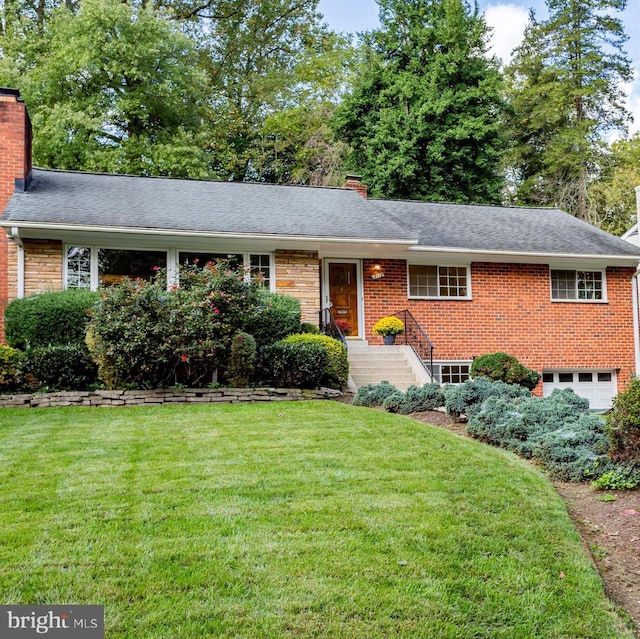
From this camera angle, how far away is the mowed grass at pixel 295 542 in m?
3.08

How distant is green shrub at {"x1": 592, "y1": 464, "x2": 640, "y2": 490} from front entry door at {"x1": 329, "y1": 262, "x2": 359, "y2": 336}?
9265 millimetres

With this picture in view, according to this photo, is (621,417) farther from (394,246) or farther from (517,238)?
(517,238)

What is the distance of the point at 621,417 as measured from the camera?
545 centimetres

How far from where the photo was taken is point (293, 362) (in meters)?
10.8

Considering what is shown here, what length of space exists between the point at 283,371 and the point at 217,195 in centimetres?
573

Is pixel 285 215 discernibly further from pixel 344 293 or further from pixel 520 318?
pixel 520 318

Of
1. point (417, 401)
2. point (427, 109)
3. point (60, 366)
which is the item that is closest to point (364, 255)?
point (417, 401)

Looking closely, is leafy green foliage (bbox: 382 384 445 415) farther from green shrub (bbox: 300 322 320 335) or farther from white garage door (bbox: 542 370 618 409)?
white garage door (bbox: 542 370 618 409)

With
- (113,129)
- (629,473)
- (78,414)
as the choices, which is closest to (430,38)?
(113,129)

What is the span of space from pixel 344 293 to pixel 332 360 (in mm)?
3449

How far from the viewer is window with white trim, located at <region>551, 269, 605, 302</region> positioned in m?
15.5

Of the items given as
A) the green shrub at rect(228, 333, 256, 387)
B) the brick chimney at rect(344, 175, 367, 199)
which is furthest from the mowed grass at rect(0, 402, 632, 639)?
the brick chimney at rect(344, 175, 367, 199)

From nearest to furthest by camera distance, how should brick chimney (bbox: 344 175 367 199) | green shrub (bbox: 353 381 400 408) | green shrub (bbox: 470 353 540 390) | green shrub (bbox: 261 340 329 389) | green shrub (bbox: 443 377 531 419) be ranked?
green shrub (bbox: 443 377 531 419)
green shrub (bbox: 353 381 400 408)
green shrub (bbox: 261 340 329 389)
green shrub (bbox: 470 353 540 390)
brick chimney (bbox: 344 175 367 199)

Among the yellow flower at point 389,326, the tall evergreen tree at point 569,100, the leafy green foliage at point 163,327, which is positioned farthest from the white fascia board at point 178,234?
the tall evergreen tree at point 569,100
